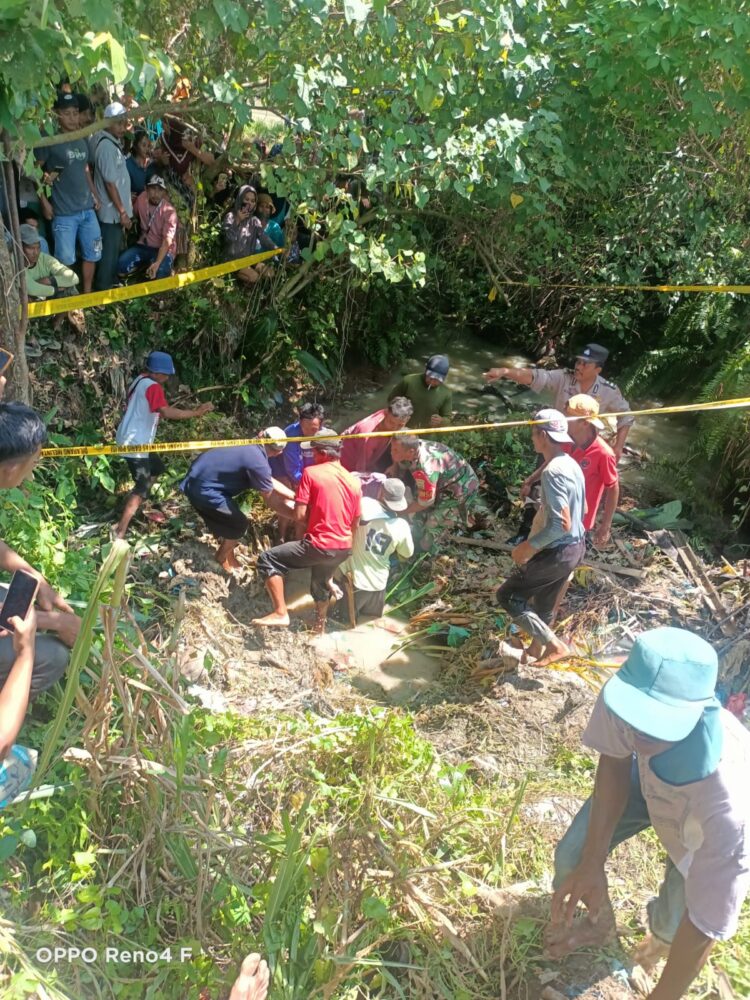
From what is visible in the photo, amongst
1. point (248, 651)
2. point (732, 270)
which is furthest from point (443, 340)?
point (248, 651)

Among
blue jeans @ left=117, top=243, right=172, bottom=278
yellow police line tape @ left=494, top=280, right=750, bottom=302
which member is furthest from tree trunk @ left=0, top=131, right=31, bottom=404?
yellow police line tape @ left=494, top=280, right=750, bottom=302

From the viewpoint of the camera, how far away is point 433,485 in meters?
6.19

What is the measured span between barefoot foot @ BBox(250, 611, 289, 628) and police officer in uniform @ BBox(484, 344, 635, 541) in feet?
6.40

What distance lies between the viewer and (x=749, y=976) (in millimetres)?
3209

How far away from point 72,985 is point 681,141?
7.68 metres

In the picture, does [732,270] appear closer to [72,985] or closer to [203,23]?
[203,23]

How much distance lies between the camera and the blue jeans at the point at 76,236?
6.50 metres

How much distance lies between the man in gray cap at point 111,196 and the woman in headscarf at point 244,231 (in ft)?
2.83

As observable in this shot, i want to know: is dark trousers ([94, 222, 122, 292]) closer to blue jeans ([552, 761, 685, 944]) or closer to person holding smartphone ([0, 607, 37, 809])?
person holding smartphone ([0, 607, 37, 809])

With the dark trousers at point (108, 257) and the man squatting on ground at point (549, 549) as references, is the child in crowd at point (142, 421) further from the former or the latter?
the man squatting on ground at point (549, 549)

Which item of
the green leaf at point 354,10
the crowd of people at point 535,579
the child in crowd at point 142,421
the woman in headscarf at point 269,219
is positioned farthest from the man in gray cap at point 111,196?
the green leaf at point 354,10

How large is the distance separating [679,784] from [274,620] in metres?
3.47

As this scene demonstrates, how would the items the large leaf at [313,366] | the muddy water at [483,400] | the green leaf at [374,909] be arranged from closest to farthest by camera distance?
the green leaf at [374,909] → the large leaf at [313,366] → the muddy water at [483,400]

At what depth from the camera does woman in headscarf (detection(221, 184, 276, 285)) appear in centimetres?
739
